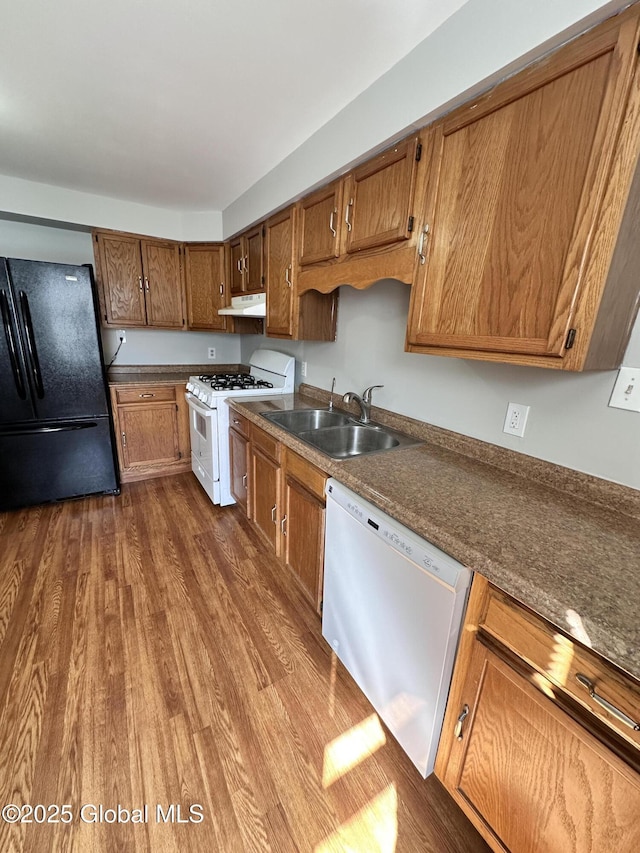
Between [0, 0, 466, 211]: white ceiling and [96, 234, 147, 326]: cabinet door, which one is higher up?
[0, 0, 466, 211]: white ceiling

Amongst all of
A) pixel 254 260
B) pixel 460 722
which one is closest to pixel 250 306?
pixel 254 260

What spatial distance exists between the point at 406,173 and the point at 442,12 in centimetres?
41

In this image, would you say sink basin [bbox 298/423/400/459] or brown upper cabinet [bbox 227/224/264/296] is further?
brown upper cabinet [bbox 227/224/264/296]

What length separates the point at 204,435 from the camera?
2.75 metres

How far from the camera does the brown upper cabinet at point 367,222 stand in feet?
4.24

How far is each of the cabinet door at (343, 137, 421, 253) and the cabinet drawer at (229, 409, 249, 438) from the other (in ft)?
4.01

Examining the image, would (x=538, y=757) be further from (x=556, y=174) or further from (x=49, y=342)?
(x=49, y=342)

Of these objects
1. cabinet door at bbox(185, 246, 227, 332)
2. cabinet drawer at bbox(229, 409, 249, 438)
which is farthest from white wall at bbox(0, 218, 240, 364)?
cabinet drawer at bbox(229, 409, 249, 438)

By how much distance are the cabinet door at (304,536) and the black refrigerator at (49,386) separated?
190cm

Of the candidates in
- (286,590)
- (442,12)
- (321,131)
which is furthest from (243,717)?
(321,131)

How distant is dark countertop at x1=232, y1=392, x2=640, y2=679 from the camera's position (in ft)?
2.22

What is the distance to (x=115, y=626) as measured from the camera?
1.67 meters

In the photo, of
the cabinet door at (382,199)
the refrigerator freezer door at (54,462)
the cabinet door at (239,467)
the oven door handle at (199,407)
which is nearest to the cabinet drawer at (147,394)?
the oven door handle at (199,407)

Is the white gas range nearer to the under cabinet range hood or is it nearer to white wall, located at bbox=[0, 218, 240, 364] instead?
the under cabinet range hood
